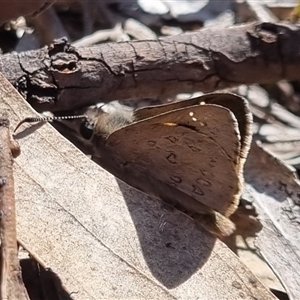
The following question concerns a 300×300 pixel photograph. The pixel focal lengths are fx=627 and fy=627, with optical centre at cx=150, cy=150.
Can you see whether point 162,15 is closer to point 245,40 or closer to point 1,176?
point 245,40

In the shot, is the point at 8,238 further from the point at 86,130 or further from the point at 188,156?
the point at 86,130

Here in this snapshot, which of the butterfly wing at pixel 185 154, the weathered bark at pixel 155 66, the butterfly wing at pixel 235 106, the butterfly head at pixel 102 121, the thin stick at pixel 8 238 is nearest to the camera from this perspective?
the thin stick at pixel 8 238

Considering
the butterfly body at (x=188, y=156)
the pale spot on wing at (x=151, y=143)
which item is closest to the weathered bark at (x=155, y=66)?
the butterfly body at (x=188, y=156)

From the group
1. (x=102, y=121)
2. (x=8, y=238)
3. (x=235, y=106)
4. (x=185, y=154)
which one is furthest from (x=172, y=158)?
(x=8, y=238)

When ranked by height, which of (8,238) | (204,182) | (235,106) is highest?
(8,238)

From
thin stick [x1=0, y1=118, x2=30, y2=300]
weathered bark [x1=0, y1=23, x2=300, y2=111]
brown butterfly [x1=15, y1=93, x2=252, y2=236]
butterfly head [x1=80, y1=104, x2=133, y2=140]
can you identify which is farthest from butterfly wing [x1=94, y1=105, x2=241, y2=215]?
thin stick [x1=0, y1=118, x2=30, y2=300]

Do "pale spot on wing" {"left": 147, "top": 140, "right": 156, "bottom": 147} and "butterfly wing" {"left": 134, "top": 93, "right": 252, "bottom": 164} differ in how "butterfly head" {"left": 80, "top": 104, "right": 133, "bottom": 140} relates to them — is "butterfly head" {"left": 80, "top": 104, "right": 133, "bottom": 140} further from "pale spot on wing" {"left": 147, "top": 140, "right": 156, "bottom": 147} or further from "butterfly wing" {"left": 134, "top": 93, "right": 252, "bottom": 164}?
"butterfly wing" {"left": 134, "top": 93, "right": 252, "bottom": 164}

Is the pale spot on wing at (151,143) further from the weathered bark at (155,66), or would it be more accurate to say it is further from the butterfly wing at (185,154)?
the weathered bark at (155,66)
